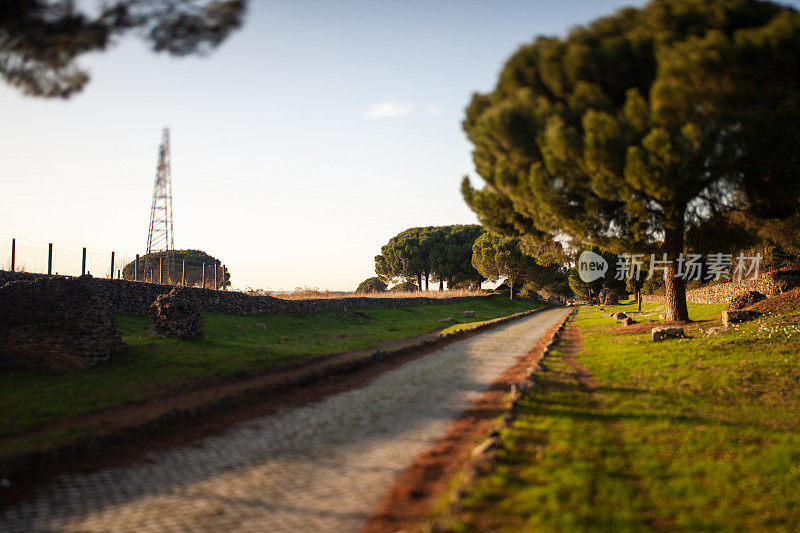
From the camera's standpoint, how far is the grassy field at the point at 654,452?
465cm

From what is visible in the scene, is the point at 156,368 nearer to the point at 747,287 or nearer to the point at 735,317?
the point at 735,317

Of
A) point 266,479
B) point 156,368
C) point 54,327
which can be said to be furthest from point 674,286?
point 54,327

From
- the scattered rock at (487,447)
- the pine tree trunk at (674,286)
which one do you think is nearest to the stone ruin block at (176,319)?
the scattered rock at (487,447)

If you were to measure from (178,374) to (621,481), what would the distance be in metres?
9.63

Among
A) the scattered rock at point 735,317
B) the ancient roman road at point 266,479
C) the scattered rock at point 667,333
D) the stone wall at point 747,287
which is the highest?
the stone wall at point 747,287

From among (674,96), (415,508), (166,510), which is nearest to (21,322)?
(166,510)

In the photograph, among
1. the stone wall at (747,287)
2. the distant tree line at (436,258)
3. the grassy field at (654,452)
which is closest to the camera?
the grassy field at (654,452)

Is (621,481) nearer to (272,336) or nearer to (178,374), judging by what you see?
(178,374)

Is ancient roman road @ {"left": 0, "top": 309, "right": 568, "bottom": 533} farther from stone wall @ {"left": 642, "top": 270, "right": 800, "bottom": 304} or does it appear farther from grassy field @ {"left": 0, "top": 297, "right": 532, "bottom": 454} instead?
stone wall @ {"left": 642, "top": 270, "right": 800, "bottom": 304}

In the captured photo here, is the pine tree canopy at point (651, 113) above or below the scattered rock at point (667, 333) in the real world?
above

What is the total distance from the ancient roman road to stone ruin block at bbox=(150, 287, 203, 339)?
7.90m

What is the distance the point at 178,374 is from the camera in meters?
11.4

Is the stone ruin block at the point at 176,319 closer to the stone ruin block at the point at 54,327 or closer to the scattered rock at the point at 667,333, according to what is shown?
the stone ruin block at the point at 54,327

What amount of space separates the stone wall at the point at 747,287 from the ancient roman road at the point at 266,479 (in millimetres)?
22504
